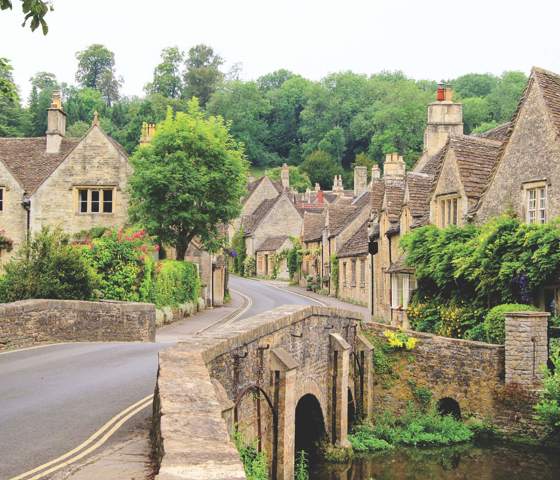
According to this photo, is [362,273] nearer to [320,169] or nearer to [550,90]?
[550,90]

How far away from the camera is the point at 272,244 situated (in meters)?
75.5

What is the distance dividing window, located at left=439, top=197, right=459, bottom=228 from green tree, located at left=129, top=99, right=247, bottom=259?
42.1 feet

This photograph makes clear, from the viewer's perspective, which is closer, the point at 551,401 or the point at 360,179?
the point at 551,401

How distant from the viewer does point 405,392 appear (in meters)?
27.0

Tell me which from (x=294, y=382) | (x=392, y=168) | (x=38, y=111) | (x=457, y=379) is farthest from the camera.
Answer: (x=38, y=111)

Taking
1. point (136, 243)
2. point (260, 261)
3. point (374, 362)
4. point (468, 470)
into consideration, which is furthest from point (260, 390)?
point (260, 261)

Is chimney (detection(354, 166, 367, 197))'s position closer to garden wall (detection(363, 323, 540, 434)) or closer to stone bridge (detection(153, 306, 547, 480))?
garden wall (detection(363, 323, 540, 434))

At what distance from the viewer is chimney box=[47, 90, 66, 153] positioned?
4359 centimetres

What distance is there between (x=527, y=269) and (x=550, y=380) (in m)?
3.40

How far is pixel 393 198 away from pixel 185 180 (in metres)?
10.0

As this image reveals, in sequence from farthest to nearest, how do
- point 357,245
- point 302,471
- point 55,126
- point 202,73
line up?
point 202,73 < point 357,245 < point 55,126 < point 302,471

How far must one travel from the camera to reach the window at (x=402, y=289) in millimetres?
32312

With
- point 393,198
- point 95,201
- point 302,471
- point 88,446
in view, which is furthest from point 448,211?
point 88,446

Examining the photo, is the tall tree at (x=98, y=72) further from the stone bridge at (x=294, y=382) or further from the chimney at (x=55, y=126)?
the stone bridge at (x=294, y=382)
